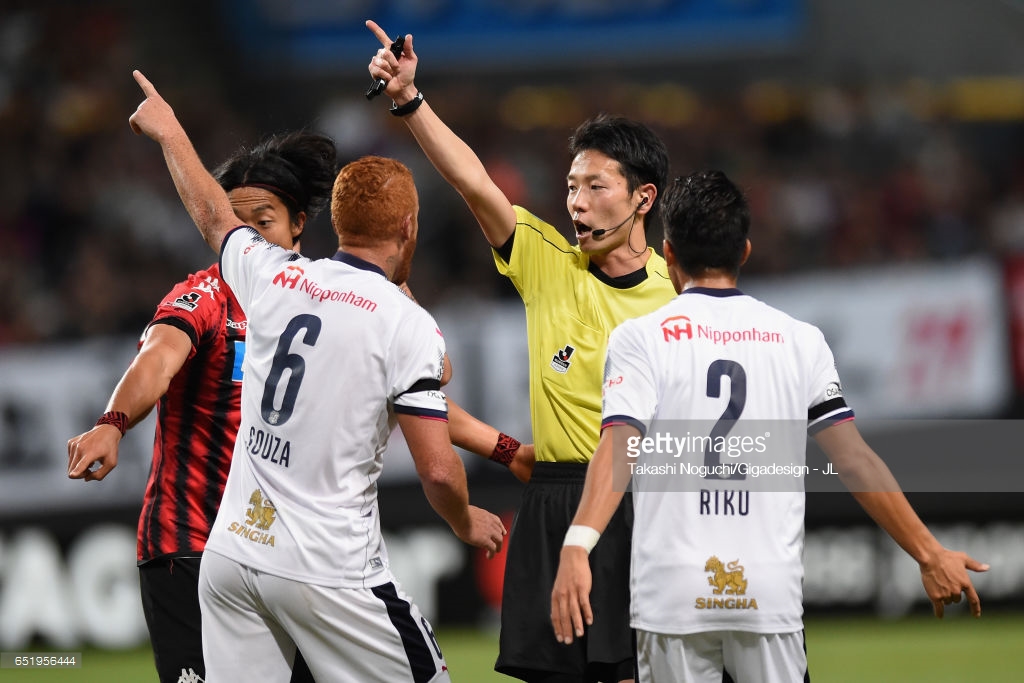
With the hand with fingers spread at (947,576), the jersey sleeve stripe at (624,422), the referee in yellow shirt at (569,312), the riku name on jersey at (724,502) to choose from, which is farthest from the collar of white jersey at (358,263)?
the hand with fingers spread at (947,576)

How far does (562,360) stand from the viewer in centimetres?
506

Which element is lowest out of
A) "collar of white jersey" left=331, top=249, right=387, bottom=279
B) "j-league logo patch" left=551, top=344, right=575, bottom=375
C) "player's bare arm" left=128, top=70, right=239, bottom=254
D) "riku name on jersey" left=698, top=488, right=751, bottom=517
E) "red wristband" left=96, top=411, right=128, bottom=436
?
"riku name on jersey" left=698, top=488, right=751, bottom=517

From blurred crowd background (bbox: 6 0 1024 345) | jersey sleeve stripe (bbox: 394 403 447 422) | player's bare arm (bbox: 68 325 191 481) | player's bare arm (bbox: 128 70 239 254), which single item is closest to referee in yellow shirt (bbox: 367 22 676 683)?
player's bare arm (bbox: 128 70 239 254)

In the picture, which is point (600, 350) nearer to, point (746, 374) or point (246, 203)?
point (746, 374)

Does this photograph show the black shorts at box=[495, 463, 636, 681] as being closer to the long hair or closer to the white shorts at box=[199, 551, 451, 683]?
the white shorts at box=[199, 551, 451, 683]

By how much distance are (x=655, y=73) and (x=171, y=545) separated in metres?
14.7

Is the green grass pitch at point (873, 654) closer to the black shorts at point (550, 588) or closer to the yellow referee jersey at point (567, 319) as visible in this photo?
the black shorts at point (550, 588)

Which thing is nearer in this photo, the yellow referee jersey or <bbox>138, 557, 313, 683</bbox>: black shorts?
<bbox>138, 557, 313, 683</bbox>: black shorts

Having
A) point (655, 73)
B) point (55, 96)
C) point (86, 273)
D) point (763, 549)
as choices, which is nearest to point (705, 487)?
point (763, 549)

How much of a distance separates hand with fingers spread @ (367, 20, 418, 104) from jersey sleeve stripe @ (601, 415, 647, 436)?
64.7 inches

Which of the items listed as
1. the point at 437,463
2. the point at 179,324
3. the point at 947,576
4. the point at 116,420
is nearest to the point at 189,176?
the point at 179,324

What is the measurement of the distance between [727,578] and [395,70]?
230 cm

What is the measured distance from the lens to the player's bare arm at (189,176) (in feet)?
15.8

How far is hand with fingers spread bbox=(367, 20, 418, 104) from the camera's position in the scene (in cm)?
494
